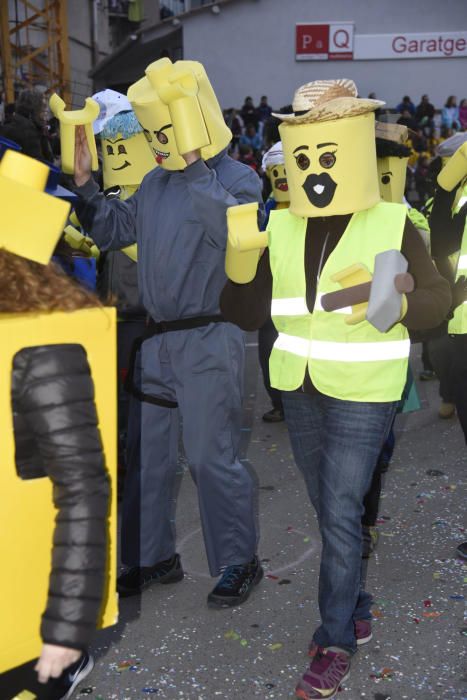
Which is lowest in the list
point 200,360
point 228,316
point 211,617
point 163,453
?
point 211,617

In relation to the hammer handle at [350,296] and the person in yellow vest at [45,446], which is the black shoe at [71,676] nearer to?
the person in yellow vest at [45,446]

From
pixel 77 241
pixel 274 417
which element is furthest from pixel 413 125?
pixel 77 241

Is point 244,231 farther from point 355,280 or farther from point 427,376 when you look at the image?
point 427,376

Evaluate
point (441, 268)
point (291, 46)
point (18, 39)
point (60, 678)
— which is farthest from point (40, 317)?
point (18, 39)

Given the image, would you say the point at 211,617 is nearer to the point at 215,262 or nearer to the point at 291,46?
the point at 215,262

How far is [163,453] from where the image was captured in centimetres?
369

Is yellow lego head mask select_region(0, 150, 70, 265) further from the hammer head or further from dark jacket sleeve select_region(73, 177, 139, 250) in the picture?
dark jacket sleeve select_region(73, 177, 139, 250)

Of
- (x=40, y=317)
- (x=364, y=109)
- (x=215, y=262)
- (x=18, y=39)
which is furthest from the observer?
(x=18, y=39)

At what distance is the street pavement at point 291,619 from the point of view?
3.14 meters

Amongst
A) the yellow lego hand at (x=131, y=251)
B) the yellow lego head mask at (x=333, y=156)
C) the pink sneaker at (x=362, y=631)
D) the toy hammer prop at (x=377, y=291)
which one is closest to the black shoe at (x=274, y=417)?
the yellow lego hand at (x=131, y=251)

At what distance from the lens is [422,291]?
2836mm

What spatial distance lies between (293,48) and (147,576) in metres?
27.0

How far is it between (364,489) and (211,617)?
1.01m

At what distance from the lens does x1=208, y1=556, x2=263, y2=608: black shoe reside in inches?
143
